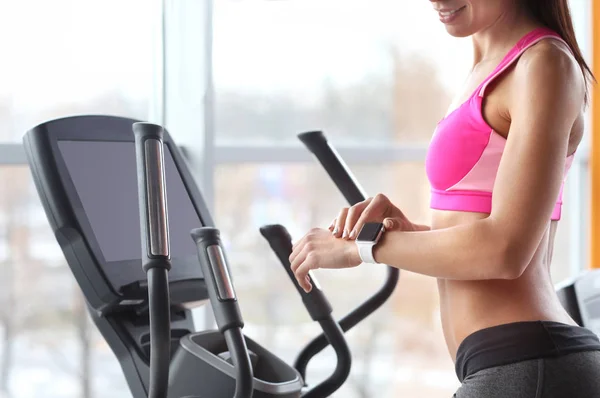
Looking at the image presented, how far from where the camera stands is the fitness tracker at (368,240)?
1396 mm

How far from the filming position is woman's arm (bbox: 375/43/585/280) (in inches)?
49.3

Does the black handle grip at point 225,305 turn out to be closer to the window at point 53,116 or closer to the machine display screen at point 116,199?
the machine display screen at point 116,199

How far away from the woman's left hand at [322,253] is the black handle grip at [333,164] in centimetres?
48

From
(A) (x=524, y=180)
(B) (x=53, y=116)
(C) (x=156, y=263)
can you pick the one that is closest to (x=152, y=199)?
(C) (x=156, y=263)

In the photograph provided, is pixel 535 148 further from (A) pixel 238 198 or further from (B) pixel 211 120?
(A) pixel 238 198

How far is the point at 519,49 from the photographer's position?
1.38 meters

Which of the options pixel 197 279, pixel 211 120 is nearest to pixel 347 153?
pixel 211 120

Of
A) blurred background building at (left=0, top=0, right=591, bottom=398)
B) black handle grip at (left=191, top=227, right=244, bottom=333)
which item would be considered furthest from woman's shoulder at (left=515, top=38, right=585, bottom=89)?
blurred background building at (left=0, top=0, right=591, bottom=398)

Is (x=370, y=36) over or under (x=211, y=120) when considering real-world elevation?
over

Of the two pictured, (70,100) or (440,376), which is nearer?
(70,100)

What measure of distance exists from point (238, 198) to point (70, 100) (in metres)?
0.91

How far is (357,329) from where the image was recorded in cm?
383

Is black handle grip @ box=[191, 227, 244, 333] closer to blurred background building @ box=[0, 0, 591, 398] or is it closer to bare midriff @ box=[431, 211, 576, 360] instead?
bare midriff @ box=[431, 211, 576, 360]

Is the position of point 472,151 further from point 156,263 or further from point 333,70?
point 333,70
